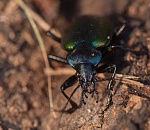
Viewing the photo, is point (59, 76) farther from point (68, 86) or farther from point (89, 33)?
point (89, 33)

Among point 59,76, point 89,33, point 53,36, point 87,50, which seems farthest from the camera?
point 53,36

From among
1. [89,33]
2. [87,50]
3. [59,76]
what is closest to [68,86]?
[87,50]

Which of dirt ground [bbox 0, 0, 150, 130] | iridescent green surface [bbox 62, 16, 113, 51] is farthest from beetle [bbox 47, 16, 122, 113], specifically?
dirt ground [bbox 0, 0, 150, 130]

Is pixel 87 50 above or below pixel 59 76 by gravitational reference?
above

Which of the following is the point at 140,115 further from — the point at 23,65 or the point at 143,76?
the point at 23,65

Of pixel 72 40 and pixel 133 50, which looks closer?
pixel 133 50

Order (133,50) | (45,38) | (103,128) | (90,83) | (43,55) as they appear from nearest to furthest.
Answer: (103,128)
(90,83)
(133,50)
(43,55)
(45,38)

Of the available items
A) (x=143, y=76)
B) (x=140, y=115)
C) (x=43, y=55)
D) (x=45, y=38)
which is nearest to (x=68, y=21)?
(x=45, y=38)
